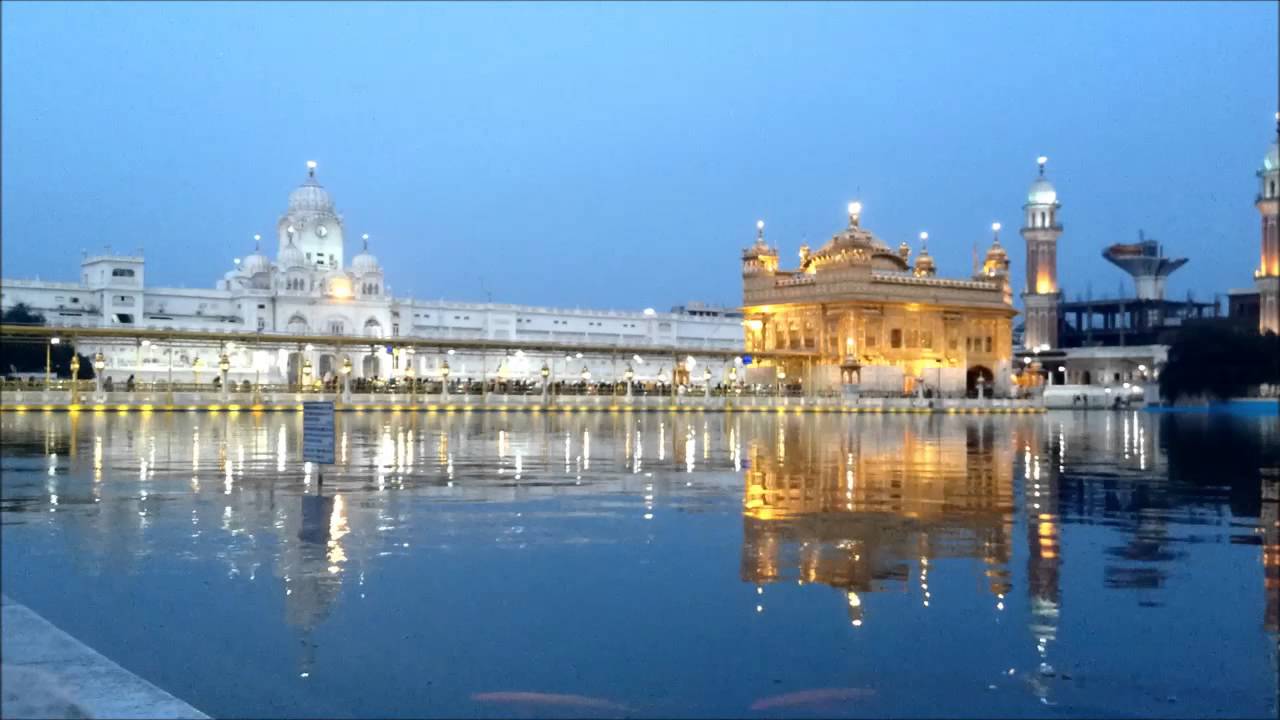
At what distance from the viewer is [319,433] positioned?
54.0 ft

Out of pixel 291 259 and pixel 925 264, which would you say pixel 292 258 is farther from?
pixel 925 264

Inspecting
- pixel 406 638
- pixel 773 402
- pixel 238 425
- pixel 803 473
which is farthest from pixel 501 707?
pixel 773 402

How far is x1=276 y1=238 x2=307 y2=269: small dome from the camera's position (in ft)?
364

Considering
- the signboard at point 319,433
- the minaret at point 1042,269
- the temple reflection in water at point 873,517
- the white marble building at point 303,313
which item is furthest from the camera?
the minaret at point 1042,269

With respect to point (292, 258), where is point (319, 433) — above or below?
below

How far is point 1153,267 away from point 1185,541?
143 metres

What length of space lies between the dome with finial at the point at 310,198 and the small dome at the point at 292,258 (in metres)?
8.51

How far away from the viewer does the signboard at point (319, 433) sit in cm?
1639

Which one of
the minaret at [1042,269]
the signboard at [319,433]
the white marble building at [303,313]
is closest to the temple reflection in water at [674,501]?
the signboard at [319,433]

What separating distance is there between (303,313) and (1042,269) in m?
67.8

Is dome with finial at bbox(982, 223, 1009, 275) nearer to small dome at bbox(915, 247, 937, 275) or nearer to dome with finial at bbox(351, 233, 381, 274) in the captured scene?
small dome at bbox(915, 247, 937, 275)

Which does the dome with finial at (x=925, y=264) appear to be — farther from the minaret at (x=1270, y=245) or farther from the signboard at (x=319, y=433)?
the signboard at (x=319, y=433)

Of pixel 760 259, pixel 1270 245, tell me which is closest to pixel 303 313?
pixel 760 259

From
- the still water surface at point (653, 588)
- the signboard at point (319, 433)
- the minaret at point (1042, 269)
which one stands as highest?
the minaret at point (1042, 269)
